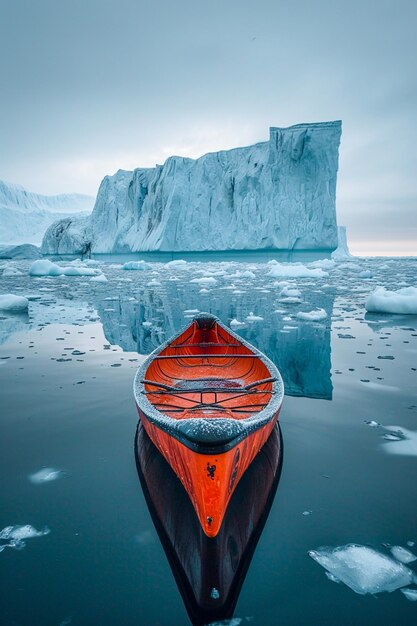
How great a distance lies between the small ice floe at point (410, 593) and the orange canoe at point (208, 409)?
0.70 metres

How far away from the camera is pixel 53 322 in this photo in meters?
6.58

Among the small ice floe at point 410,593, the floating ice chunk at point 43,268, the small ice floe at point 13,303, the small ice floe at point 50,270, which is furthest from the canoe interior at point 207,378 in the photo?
the floating ice chunk at point 43,268

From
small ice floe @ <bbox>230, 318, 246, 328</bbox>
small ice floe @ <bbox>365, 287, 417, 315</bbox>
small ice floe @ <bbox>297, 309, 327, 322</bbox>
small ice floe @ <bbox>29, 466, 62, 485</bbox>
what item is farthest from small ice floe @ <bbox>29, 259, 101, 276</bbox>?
small ice floe @ <bbox>29, 466, 62, 485</bbox>

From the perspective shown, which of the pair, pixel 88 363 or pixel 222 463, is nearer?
pixel 222 463

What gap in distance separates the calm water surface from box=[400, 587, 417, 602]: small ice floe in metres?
0.04

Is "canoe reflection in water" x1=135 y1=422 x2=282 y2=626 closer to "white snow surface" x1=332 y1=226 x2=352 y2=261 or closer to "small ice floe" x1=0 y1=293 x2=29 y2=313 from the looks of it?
"small ice floe" x1=0 y1=293 x2=29 y2=313

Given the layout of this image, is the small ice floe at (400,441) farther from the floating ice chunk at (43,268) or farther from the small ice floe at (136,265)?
the small ice floe at (136,265)

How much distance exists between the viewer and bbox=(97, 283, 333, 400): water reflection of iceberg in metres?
3.96

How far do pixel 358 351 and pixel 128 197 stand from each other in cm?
2802

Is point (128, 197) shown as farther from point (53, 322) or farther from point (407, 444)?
point (407, 444)

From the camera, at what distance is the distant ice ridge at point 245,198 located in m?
22.6

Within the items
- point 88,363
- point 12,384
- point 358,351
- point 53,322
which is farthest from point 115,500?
point 53,322

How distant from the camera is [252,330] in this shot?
6121 millimetres

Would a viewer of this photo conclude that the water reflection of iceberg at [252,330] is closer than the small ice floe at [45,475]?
No
